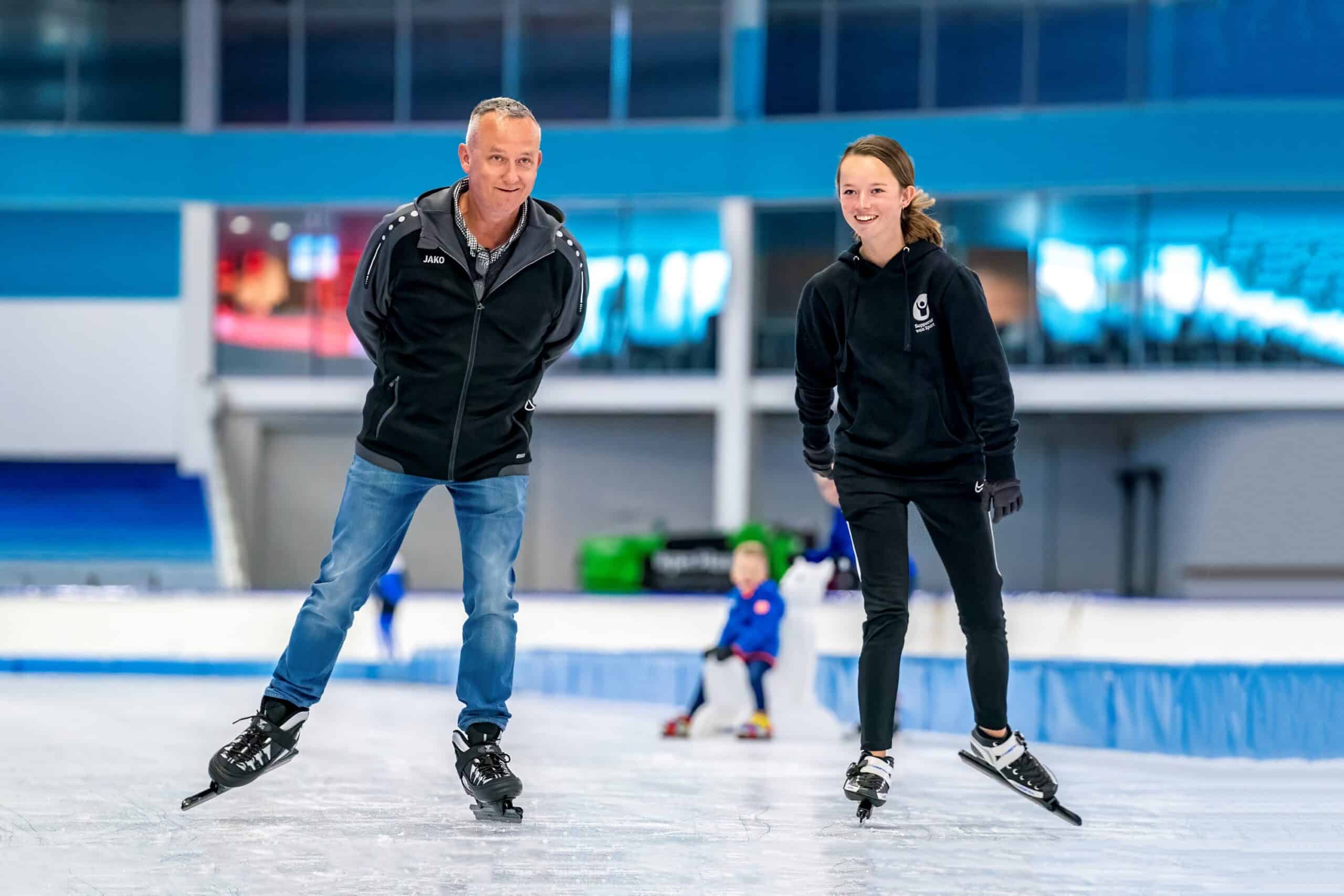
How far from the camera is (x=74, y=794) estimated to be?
3771mm

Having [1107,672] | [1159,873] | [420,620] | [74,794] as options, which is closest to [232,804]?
[74,794]

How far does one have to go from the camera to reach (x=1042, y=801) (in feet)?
11.6

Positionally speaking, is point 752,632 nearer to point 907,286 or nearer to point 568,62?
point 907,286

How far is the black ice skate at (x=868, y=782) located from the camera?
11.2 feet

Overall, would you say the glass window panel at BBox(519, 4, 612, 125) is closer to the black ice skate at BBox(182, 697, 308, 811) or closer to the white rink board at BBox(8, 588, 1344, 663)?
the white rink board at BBox(8, 588, 1344, 663)

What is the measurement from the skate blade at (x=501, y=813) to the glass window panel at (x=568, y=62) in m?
20.0

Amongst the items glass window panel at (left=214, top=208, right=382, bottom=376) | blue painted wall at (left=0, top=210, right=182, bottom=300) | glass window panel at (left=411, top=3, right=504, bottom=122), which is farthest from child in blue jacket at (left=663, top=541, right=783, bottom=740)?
blue painted wall at (left=0, top=210, right=182, bottom=300)

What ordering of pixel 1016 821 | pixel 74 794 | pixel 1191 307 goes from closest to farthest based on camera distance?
pixel 1016 821, pixel 74 794, pixel 1191 307

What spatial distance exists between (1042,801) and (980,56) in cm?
1953

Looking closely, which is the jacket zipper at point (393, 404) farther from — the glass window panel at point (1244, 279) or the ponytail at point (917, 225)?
the glass window panel at point (1244, 279)

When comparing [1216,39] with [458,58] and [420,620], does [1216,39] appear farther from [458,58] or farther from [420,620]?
[420,620]

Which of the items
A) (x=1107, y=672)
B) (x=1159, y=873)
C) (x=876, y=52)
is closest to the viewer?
(x=1159, y=873)

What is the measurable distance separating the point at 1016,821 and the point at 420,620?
11.9 meters

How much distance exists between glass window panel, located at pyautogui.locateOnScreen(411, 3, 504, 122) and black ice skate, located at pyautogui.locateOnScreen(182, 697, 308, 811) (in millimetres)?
A: 20485
